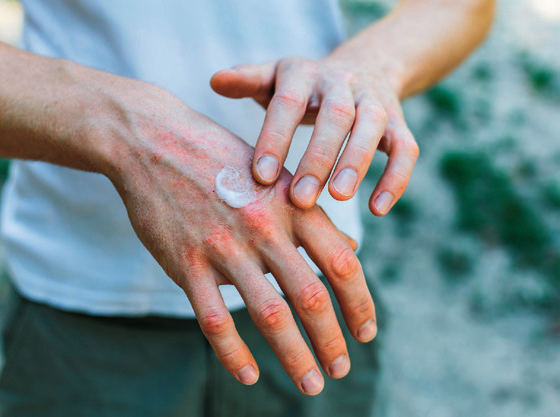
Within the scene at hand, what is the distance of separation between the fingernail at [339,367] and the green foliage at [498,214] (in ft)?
7.63

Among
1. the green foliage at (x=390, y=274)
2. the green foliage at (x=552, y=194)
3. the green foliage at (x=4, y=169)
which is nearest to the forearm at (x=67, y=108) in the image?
the green foliage at (x=390, y=274)

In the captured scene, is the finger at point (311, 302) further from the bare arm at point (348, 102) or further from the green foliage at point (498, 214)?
the green foliage at point (498, 214)

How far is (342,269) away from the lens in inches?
42.4

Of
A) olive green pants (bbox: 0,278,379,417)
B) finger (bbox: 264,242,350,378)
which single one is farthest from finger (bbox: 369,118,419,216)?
olive green pants (bbox: 0,278,379,417)

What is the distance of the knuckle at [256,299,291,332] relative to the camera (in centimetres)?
102

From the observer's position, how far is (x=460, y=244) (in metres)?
3.10

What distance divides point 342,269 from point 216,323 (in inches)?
12.2

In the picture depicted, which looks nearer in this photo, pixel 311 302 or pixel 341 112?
pixel 311 302

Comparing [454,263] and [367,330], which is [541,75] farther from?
[367,330]

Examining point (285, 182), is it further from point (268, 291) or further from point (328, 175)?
point (268, 291)

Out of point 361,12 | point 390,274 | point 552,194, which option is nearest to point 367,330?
point 390,274

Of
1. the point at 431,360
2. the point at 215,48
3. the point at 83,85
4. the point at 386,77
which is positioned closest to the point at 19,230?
the point at 83,85

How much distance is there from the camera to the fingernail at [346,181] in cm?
110

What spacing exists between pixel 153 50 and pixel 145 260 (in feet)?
2.11
